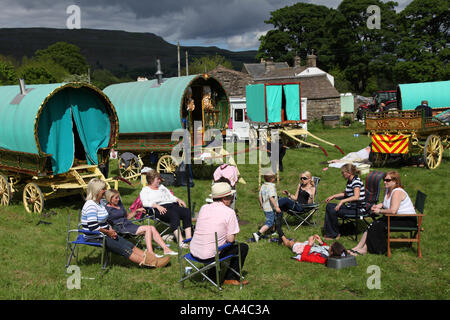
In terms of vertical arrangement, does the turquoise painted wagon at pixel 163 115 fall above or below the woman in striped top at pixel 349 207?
above

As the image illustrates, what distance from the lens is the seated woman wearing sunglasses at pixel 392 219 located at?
22.2ft

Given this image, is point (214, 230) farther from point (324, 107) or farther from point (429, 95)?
point (324, 107)

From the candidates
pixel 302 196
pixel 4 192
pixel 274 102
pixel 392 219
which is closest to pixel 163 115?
pixel 4 192

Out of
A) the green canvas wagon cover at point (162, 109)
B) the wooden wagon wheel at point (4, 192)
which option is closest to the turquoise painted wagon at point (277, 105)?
the green canvas wagon cover at point (162, 109)

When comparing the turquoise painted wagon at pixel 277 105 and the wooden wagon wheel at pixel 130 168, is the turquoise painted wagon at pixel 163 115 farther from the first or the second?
the turquoise painted wagon at pixel 277 105

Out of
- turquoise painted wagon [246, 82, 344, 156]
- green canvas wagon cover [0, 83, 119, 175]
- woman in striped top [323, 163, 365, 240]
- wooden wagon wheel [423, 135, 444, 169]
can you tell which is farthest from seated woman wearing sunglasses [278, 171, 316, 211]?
turquoise painted wagon [246, 82, 344, 156]

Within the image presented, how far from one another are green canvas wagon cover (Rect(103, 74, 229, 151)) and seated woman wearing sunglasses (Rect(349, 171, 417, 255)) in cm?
754

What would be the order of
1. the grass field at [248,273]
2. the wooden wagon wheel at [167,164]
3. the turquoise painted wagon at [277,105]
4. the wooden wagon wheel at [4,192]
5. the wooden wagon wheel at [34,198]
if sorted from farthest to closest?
the turquoise painted wagon at [277,105] < the wooden wagon wheel at [167,164] < the wooden wagon wheel at [4,192] < the wooden wagon wheel at [34,198] < the grass field at [248,273]

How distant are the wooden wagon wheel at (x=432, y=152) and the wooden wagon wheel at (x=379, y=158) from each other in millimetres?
1331

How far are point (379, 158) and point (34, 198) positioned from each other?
36.0 feet

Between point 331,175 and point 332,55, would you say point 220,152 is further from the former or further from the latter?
point 332,55

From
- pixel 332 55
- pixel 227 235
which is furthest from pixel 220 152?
pixel 332 55

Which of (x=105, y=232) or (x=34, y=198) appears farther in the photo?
(x=34, y=198)

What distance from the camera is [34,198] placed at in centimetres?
1001
